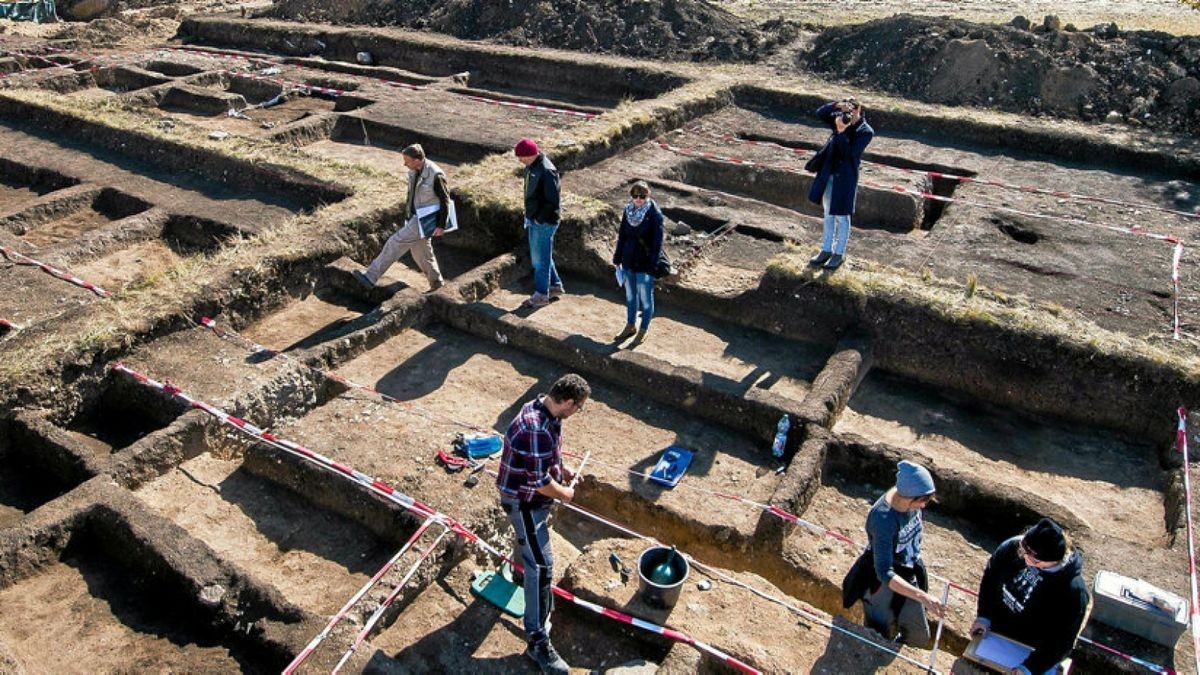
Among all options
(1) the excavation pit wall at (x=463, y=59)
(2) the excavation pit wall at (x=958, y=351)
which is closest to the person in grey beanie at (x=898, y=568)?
(2) the excavation pit wall at (x=958, y=351)

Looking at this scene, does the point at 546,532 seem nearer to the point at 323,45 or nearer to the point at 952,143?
the point at 952,143

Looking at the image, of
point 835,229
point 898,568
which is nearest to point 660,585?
point 898,568

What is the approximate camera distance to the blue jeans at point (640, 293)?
816 centimetres

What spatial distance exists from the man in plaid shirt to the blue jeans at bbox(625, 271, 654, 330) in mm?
3526

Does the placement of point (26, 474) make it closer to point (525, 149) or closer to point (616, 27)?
point (525, 149)

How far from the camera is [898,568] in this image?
4.82 m

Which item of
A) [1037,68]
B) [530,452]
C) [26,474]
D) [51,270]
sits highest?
[1037,68]

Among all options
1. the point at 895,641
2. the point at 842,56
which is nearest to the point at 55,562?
the point at 895,641

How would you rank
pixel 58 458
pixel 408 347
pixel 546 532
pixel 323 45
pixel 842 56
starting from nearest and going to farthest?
pixel 546 532 → pixel 58 458 → pixel 408 347 → pixel 842 56 → pixel 323 45

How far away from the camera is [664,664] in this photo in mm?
4898

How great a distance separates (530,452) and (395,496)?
1900mm

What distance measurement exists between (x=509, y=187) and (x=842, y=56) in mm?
8917

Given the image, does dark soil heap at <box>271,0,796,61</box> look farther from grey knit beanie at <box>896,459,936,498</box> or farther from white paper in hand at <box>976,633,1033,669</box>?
white paper in hand at <box>976,633,1033,669</box>

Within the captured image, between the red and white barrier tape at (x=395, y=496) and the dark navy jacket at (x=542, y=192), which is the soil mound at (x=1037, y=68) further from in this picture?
the red and white barrier tape at (x=395, y=496)
